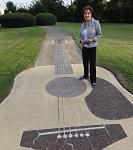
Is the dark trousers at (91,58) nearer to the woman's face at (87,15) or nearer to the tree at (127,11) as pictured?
the woman's face at (87,15)

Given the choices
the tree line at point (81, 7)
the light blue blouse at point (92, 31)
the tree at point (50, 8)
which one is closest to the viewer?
the light blue blouse at point (92, 31)

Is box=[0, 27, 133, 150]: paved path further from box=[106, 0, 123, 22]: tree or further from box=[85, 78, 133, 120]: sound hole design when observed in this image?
box=[106, 0, 123, 22]: tree

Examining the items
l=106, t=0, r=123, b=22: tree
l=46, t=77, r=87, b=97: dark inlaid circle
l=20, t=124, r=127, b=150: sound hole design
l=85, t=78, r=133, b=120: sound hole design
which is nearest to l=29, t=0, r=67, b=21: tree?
l=106, t=0, r=123, b=22: tree

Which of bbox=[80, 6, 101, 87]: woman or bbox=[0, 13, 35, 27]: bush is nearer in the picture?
bbox=[80, 6, 101, 87]: woman

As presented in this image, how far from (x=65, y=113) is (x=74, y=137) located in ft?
3.21

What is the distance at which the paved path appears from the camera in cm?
489

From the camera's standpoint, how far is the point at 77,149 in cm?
466

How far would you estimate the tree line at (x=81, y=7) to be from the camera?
40562mm

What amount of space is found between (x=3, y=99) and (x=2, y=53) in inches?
260

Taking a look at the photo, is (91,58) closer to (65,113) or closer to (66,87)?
(66,87)

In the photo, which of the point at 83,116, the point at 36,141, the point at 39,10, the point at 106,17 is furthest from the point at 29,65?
the point at 39,10

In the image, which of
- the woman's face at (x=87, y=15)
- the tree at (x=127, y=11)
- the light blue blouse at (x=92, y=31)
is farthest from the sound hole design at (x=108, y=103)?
the tree at (x=127, y=11)

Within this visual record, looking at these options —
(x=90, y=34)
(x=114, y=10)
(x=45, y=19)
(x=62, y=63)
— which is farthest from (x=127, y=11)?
(x=90, y=34)

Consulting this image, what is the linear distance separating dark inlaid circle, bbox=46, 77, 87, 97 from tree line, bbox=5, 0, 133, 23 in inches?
1321
